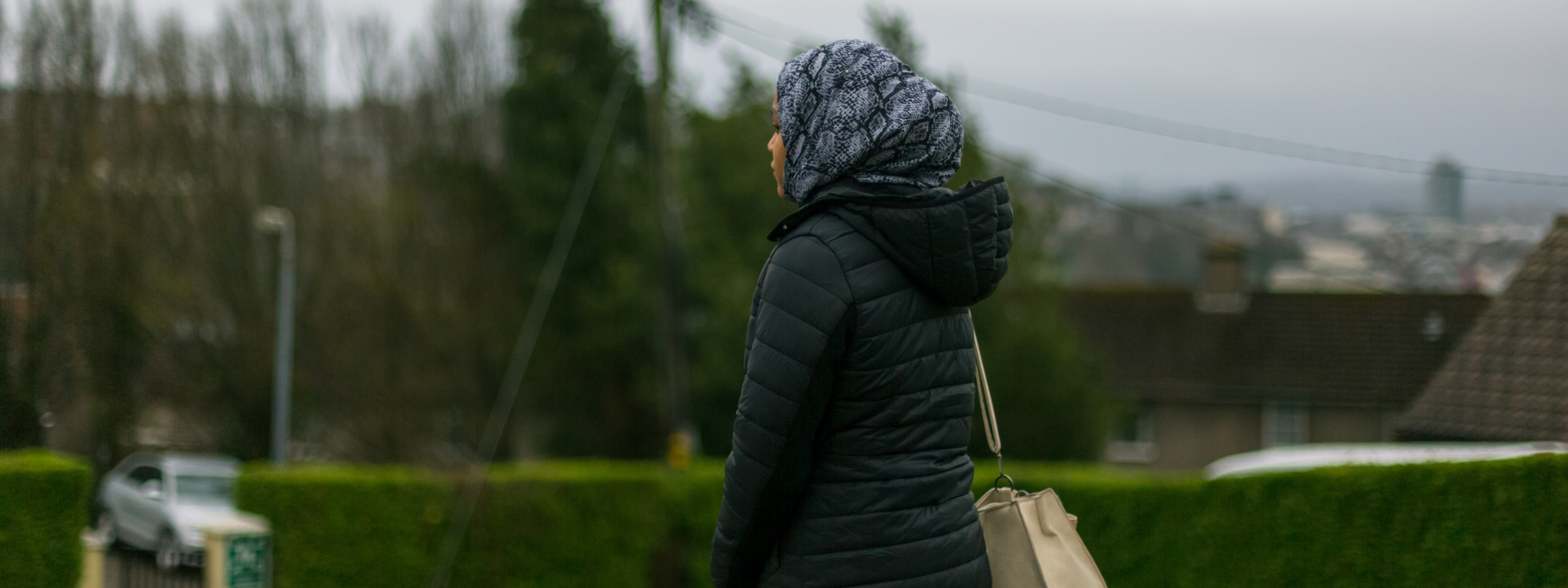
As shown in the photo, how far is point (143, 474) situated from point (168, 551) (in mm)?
494

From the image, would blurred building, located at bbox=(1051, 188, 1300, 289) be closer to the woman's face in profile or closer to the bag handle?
the bag handle

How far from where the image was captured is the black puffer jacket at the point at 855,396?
1.73 m

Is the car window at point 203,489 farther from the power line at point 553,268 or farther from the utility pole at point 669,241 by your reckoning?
the power line at point 553,268

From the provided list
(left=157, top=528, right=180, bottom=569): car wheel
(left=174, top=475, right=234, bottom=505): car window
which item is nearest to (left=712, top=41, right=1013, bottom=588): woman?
(left=157, top=528, right=180, bottom=569): car wheel

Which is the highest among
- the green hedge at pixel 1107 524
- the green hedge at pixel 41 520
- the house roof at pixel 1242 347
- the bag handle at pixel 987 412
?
the bag handle at pixel 987 412

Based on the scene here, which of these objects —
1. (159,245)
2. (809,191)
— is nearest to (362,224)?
(159,245)

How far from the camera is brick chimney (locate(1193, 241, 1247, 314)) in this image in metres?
24.9

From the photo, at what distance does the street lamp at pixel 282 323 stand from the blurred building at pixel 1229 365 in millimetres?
12039

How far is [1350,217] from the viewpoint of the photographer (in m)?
8.19

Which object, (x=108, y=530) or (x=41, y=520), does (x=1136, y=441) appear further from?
(x=41, y=520)

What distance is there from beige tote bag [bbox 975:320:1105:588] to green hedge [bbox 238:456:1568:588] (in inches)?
96.2

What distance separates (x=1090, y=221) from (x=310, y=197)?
1330 cm

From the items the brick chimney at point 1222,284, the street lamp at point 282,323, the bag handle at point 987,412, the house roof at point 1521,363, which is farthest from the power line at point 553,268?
the brick chimney at point 1222,284

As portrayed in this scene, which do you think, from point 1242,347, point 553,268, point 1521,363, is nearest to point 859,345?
point 1521,363
